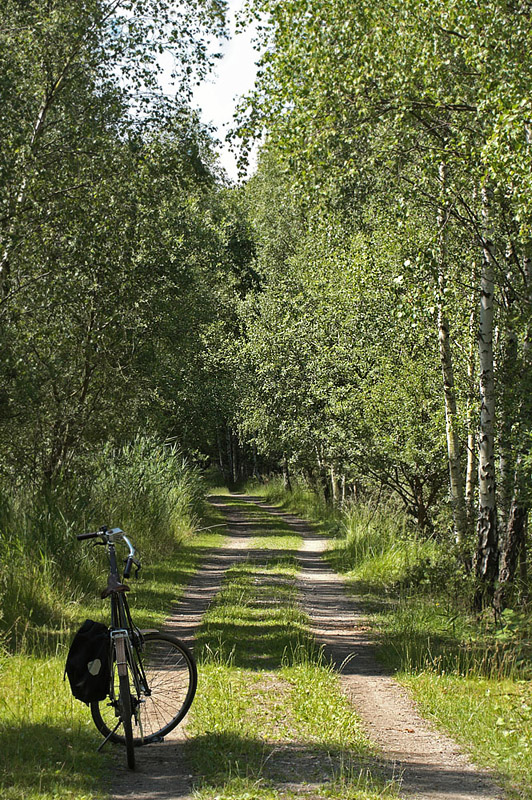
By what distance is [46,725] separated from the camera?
20.1 ft

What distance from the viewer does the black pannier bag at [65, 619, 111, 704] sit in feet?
18.5

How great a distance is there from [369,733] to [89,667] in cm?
232

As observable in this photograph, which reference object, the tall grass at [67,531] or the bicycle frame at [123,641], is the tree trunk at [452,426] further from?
the bicycle frame at [123,641]

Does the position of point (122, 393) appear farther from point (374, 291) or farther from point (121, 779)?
point (121, 779)

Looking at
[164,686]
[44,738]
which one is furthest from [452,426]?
[44,738]

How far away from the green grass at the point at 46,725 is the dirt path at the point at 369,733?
0.24m

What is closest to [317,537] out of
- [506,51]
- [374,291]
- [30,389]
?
[374,291]

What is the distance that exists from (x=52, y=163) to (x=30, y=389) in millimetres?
3832

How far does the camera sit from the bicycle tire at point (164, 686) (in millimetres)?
6016

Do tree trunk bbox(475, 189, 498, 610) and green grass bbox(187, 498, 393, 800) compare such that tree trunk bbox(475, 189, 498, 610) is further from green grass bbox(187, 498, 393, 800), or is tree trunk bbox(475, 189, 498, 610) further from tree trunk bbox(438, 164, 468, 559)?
green grass bbox(187, 498, 393, 800)

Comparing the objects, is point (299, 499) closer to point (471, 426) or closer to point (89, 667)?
point (471, 426)

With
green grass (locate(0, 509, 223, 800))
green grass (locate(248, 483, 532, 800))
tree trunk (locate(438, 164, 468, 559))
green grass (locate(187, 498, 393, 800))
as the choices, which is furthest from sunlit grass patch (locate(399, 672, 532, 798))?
tree trunk (locate(438, 164, 468, 559))

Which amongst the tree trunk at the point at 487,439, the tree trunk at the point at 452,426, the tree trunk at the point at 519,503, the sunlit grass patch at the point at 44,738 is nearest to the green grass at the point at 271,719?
the sunlit grass patch at the point at 44,738

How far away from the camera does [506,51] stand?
850 centimetres
